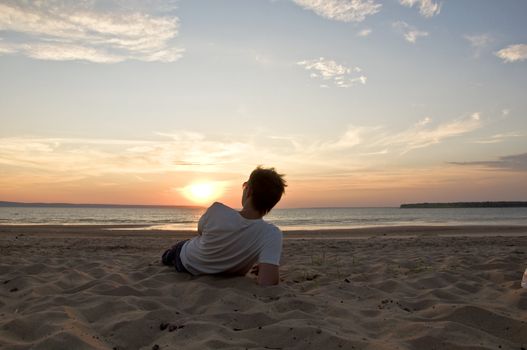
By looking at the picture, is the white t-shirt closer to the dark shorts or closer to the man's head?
the man's head

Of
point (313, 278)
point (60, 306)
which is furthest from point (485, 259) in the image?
point (60, 306)

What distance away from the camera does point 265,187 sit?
4234 mm

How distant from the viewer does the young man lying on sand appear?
4273mm

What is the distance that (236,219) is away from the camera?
4332mm

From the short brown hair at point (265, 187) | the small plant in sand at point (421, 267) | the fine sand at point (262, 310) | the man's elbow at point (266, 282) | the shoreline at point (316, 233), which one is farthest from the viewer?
the shoreline at point (316, 233)

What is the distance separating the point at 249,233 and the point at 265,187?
1.77 feet

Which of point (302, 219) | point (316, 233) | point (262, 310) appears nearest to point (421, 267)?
point (262, 310)

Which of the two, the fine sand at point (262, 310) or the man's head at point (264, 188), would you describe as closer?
the fine sand at point (262, 310)

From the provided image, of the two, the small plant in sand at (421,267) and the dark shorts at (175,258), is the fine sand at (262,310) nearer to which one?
the dark shorts at (175,258)

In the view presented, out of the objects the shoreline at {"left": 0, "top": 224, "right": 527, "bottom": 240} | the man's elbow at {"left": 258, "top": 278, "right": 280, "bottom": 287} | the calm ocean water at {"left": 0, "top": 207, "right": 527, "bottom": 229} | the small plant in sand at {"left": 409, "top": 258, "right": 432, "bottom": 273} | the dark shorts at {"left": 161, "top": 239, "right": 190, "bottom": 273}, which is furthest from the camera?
the calm ocean water at {"left": 0, "top": 207, "right": 527, "bottom": 229}

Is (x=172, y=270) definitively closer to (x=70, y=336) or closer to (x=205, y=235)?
(x=205, y=235)

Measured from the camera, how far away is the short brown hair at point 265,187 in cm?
424

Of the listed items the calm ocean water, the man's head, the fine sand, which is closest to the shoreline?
the calm ocean water

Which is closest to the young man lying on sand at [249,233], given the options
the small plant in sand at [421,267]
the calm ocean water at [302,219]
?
the small plant in sand at [421,267]
